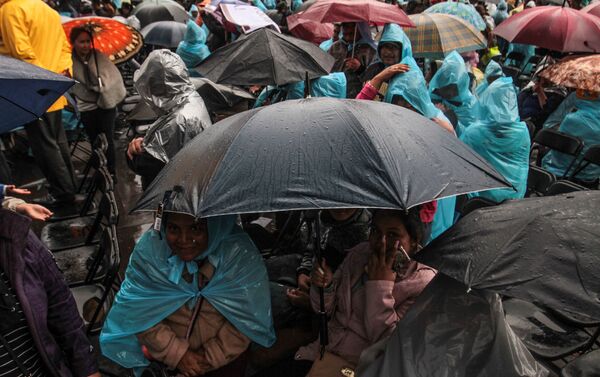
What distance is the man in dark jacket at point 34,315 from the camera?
5.44ft

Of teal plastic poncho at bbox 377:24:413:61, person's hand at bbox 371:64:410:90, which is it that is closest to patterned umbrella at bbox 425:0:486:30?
teal plastic poncho at bbox 377:24:413:61

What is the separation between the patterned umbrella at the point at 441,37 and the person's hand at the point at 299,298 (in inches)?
156

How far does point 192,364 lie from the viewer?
7.38 feet

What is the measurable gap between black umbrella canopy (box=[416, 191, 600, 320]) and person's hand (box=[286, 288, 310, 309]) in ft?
3.34

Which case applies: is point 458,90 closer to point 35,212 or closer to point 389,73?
point 389,73

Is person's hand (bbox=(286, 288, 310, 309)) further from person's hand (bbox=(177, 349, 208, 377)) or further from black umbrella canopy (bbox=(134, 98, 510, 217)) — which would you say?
black umbrella canopy (bbox=(134, 98, 510, 217))

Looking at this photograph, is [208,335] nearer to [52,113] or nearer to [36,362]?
[36,362]

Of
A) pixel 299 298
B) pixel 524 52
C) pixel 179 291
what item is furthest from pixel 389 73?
pixel 524 52

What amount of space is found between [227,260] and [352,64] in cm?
375

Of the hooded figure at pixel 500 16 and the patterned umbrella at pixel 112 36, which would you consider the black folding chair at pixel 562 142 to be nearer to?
the patterned umbrella at pixel 112 36

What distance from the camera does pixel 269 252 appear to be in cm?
371

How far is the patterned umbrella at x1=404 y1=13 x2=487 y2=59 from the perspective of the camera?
555cm

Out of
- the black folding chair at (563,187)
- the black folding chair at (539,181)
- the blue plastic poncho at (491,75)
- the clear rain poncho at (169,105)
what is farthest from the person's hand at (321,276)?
the blue plastic poncho at (491,75)

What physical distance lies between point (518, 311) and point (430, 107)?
1505 millimetres
